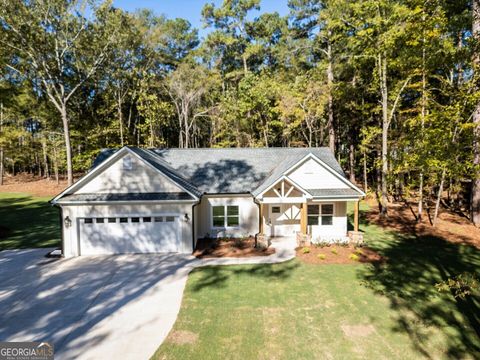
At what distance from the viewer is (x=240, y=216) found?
15.1 m

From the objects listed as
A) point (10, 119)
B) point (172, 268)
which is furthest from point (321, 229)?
point (10, 119)

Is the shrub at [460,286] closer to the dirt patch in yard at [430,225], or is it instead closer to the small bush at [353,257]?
the small bush at [353,257]

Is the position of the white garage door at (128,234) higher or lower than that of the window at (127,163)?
lower

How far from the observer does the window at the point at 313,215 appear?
49.7ft

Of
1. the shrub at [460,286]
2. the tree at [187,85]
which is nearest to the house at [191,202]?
the shrub at [460,286]

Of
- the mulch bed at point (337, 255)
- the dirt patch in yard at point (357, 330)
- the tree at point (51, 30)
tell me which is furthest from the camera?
the tree at point (51, 30)

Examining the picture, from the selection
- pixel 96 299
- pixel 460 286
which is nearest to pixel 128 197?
pixel 96 299

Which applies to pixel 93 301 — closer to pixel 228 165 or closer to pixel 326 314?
pixel 326 314

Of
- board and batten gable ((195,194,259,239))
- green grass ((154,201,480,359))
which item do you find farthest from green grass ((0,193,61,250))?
green grass ((154,201,480,359))

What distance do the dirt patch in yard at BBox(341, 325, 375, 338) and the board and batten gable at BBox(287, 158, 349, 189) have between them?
8.58 meters

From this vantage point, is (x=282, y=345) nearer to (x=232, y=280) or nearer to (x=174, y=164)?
(x=232, y=280)

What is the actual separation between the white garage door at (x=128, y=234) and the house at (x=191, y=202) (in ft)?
0.15

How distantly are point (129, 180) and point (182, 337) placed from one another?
888cm

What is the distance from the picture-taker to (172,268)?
435 inches
